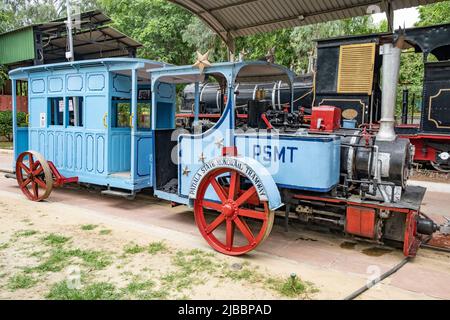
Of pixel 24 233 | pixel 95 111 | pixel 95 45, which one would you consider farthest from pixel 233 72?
pixel 95 45

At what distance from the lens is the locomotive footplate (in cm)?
420

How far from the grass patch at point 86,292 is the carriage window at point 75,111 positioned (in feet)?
13.8

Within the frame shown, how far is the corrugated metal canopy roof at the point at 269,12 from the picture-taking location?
25.8 feet

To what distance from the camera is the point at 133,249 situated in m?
4.47

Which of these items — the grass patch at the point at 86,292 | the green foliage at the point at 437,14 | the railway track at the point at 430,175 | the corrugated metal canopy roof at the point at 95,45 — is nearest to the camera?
the grass patch at the point at 86,292

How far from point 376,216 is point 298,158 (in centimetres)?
105

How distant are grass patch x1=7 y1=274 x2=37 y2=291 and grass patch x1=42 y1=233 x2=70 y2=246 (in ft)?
3.06

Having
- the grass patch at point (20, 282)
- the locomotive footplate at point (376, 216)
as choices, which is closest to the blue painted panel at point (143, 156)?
the locomotive footplate at point (376, 216)

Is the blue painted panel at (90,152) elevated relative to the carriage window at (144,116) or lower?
lower

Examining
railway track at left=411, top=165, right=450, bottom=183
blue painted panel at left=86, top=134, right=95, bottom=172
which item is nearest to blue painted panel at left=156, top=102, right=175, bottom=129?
blue painted panel at left=86, top=134, right=95, bottom=172

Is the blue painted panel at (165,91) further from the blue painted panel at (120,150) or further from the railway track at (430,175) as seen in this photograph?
the railway track at (430,175)

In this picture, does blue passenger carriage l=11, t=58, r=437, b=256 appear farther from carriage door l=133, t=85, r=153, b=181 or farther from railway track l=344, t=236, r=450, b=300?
railway track l=344, t=236, r=450, b=300

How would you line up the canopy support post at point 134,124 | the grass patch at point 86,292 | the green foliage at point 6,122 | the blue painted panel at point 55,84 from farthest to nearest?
the green foliage at point 6,122
the blue painted panel at point 55,84
the canopy support post at point 134,124
the grass patch at point 86,292

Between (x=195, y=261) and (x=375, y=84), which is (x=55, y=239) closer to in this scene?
(x=195, y=261)
